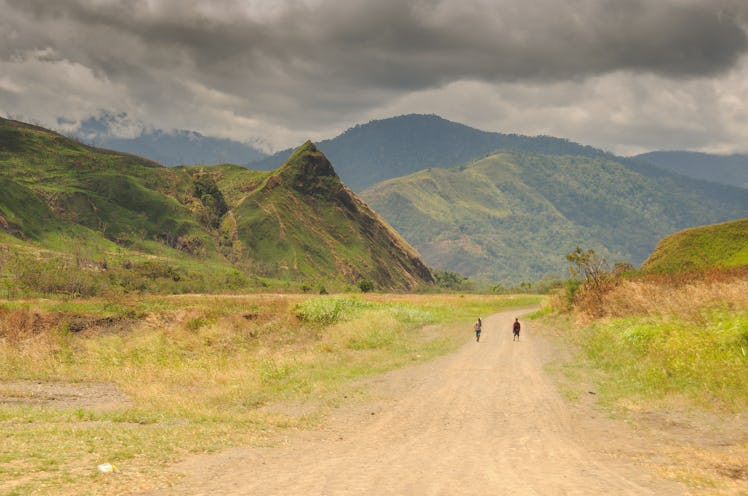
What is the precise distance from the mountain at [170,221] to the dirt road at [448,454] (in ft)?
290

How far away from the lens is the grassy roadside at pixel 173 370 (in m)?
10.1

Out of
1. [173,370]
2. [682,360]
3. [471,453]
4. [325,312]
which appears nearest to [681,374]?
[682,360]

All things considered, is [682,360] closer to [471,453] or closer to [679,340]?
[679,340]

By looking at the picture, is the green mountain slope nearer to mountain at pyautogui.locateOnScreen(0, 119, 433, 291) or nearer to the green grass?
mountain at pyautogui.locateOnScreen(0, 119, 433, 291)

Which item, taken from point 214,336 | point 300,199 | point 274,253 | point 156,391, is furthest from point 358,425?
point 300,199

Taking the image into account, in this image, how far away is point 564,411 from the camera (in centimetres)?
1625

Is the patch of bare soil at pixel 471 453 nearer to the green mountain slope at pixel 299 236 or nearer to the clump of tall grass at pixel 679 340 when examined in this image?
the clump of tall grass at pixel 679 340

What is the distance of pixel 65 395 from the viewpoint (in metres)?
20.6

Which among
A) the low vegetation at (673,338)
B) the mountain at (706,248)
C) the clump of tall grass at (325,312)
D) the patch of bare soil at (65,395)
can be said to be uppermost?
the mountain at (706,248)

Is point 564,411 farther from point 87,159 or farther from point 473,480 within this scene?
point 87,159

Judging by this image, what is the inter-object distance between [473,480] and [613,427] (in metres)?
7.03

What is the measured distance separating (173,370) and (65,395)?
4.84 meters

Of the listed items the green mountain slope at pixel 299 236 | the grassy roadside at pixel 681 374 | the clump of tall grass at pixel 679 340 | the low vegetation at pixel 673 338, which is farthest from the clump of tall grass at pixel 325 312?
the green mountain slope at pixel 299 236

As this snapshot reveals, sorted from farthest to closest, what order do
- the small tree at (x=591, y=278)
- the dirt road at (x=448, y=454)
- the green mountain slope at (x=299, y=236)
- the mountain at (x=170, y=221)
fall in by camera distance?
1. the green mountain slope at (x=299, y=236)
2. the mountain at (x=170, y=221)
3. the small tree at (x=591, y=278)
4. the dirt road at (x=448, y=454)
